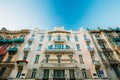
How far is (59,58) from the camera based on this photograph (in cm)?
2616

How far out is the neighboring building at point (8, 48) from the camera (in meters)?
23.4

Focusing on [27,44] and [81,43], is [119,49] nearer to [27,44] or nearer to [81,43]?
[81,43]

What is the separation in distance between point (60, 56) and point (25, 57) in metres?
8.05

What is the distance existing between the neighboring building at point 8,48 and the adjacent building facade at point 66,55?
220 mm

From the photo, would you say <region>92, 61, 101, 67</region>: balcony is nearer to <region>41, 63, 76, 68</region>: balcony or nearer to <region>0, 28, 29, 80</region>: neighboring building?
<region>41, 63, 76, 68</region>: balcony

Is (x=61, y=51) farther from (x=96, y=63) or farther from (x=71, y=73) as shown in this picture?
(x=96, y=63)

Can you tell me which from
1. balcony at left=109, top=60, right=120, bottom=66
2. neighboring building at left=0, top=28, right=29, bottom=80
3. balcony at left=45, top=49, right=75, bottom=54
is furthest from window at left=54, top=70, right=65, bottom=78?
balcony at left=109, top=60, right=120, bottom=66

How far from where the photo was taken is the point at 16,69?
76.5ft

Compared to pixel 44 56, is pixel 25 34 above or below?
above

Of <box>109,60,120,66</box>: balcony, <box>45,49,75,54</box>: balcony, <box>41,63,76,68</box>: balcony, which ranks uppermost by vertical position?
<box>45,49,75,54</box>: balcony

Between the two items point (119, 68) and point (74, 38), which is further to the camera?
point (74, 38)

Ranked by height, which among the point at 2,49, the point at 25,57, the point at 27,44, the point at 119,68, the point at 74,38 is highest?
the point at 74,38

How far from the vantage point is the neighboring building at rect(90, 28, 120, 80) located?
2292 cm

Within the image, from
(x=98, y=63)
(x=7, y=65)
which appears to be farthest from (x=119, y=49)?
(x=7, y=65)
